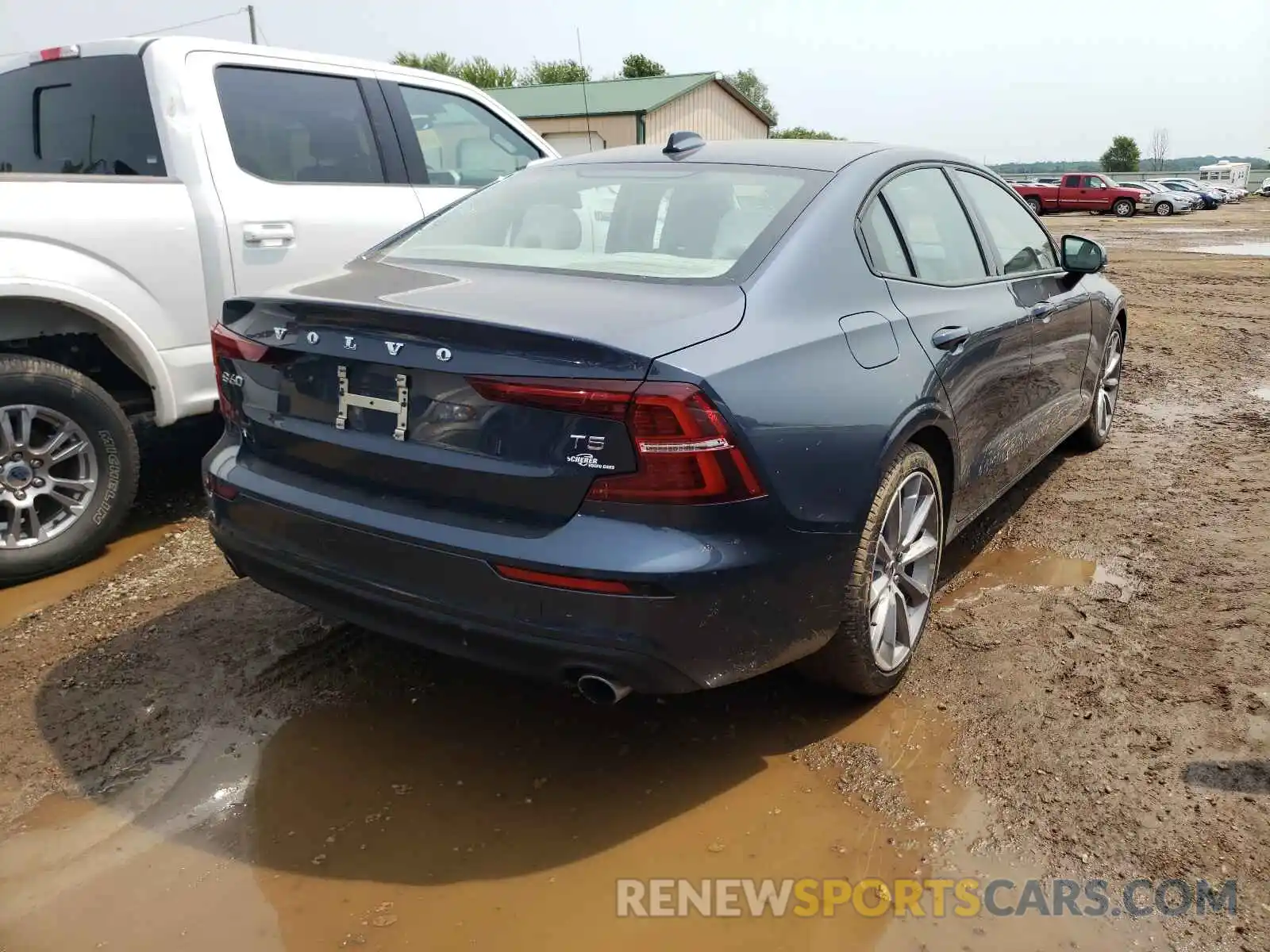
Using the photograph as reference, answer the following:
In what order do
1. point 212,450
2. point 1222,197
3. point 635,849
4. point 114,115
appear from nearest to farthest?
point 635,849 → point 212,450 → point 114,115 → point 1222,197

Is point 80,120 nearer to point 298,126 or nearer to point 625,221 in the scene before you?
point 298,126

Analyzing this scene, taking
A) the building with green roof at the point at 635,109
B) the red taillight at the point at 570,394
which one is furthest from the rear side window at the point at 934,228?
the building with green roof at the point at 635,109

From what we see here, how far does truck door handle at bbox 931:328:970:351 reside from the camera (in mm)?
3066

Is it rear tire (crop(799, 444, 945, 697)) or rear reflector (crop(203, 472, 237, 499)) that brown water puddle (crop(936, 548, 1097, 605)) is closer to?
rear tire (crop(799, 444, 945, 697))

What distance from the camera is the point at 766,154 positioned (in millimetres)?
3268

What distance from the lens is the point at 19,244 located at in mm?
3564

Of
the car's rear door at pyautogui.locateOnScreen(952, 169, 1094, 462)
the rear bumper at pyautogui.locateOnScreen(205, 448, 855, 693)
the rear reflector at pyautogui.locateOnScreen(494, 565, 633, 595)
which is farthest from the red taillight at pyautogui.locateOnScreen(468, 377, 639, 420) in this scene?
the car's rear door at pyautogui.locateOnScreen(952, 169, 1094, 462)

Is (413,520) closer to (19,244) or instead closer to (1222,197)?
(19,244)

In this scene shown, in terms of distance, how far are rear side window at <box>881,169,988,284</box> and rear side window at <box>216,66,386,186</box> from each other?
8.88 ft

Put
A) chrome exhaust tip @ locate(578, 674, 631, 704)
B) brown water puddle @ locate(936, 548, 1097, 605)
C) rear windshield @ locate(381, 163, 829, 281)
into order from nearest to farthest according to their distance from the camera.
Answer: chrome exhaust tip @ locate(578, 674, 631, 704) → rear windshield @ locate(381, 163, 829, 281) → brown water puddle @ locate(936, 548, 1097, 605)

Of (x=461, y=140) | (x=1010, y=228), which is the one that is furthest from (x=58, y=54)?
(x=1010, y=228)

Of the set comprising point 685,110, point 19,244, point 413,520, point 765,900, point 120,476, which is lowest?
point 765,900

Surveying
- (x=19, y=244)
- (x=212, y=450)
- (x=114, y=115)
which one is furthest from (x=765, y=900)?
(x=114, y=115)

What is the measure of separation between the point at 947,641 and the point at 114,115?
13.3 feet
